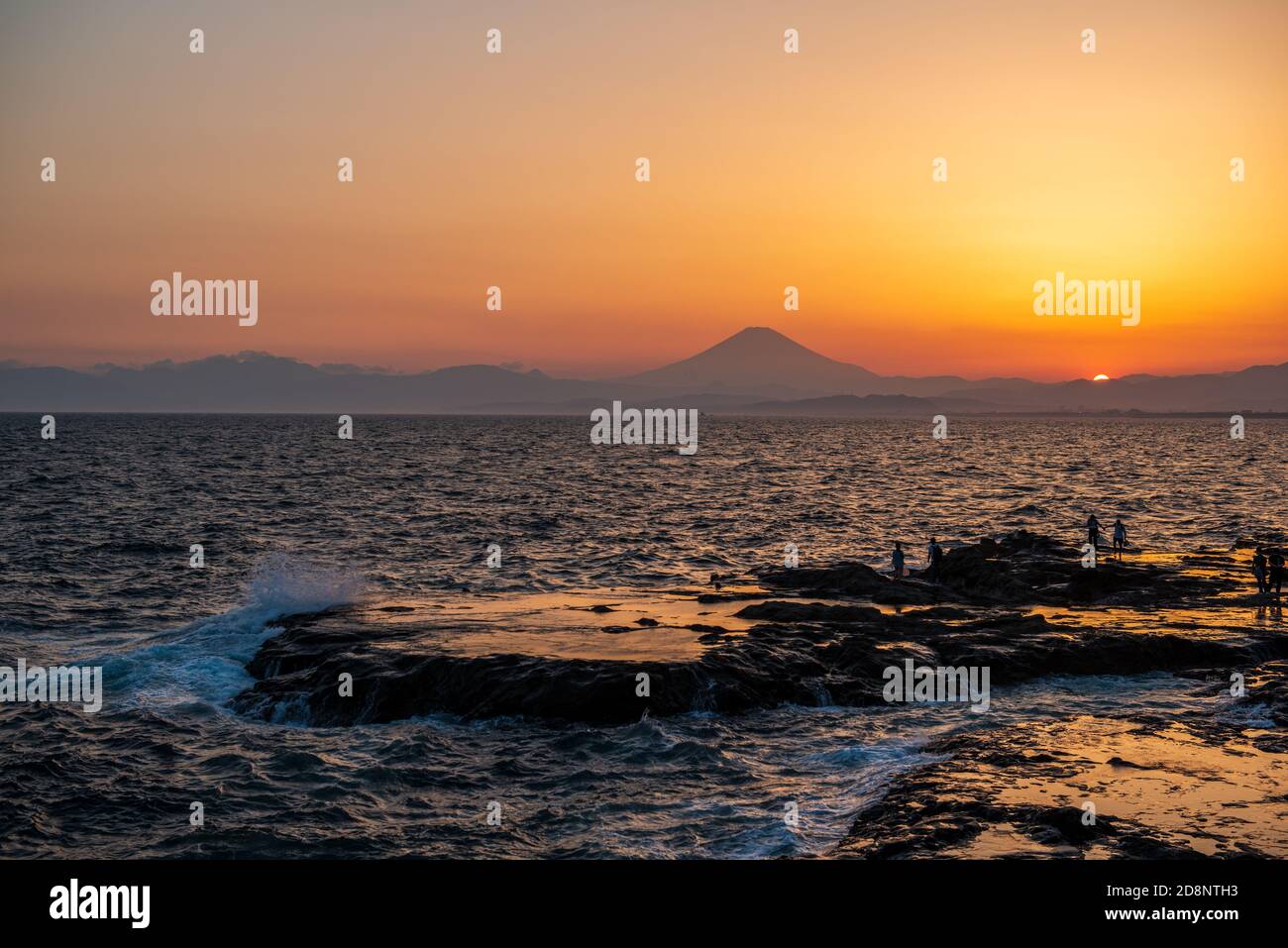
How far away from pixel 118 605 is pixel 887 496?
5928 centimetres

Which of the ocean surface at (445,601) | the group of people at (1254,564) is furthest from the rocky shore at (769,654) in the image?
the group of people at (1254,564)

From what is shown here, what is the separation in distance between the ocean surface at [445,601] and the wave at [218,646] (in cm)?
13

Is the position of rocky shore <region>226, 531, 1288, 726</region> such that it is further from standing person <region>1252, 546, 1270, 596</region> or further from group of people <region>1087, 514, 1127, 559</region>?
group of people <region>1087, 514, 1127, 559</region>

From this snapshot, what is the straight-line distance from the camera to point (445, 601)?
116 ft

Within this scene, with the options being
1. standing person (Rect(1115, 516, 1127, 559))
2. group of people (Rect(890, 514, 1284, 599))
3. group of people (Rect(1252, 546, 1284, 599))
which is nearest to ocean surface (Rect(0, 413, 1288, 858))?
standing person (Rect(1115, 516, 1127, 559))

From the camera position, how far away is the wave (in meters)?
25.6

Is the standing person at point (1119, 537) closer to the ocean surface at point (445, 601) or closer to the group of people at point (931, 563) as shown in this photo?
the ocean surface at point (445, 601)

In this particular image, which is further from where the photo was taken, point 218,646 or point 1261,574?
point 1261,574

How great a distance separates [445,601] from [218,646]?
7713 millimetres

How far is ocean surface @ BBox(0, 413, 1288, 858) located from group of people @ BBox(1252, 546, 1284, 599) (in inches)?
515

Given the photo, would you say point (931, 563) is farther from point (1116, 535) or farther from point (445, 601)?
point (445, 601)

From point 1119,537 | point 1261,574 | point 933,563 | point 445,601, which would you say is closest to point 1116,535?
point 1119,537
